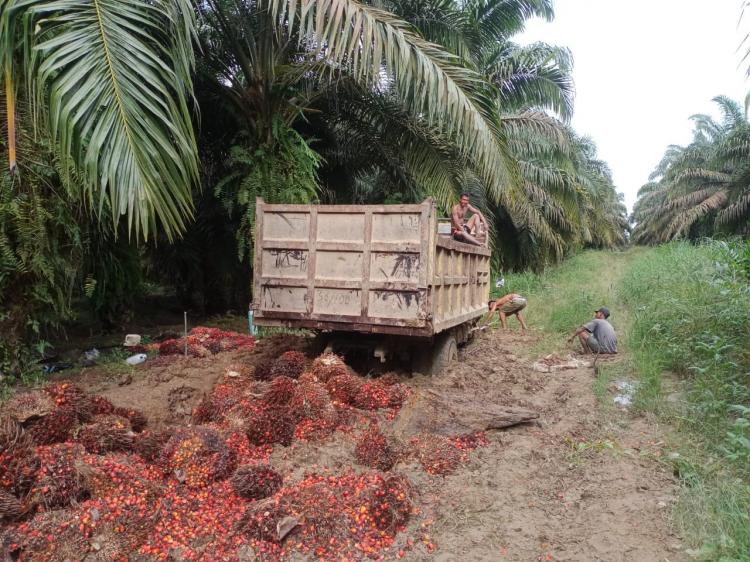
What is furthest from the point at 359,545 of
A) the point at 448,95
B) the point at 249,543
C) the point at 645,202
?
the point at 645,202

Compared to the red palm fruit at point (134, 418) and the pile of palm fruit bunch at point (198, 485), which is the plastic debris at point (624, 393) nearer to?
the pile of palm fruit bunch at point (198, 485)

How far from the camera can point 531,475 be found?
12.2 feet

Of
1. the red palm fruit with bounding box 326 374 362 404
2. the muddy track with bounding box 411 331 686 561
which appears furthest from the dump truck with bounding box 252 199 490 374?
the muddy track with bounding box 411 331 686 561

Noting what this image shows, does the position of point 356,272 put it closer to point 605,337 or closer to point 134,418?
point 134,418

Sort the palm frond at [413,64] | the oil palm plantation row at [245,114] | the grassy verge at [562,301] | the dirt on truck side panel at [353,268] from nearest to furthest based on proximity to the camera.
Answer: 1. the oil palm plantation row at [245,114]
2. the dirt on truck side panel at [353,268]
3. the palm frond at [413,64]
4. the grassy verge at [562,301]

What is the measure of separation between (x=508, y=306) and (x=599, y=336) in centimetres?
243

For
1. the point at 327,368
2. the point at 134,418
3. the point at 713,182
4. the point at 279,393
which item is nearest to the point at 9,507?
the point at 134,418

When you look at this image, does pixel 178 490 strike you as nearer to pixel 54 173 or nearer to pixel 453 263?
pixel 453 263

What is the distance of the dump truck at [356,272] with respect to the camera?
4.93 metres

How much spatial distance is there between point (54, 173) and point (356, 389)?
409 cm

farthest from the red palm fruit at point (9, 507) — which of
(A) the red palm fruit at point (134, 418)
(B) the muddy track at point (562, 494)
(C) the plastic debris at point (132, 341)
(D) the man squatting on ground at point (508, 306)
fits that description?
(D) the man squatting on ground at point (508, 306)

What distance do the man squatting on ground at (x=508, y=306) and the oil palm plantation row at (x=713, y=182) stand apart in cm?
1343

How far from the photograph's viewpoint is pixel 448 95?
19.5 feet

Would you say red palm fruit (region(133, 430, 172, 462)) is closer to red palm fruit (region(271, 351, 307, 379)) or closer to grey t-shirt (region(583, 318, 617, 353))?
red palm fruit (region(271, 351, 307, 379))
